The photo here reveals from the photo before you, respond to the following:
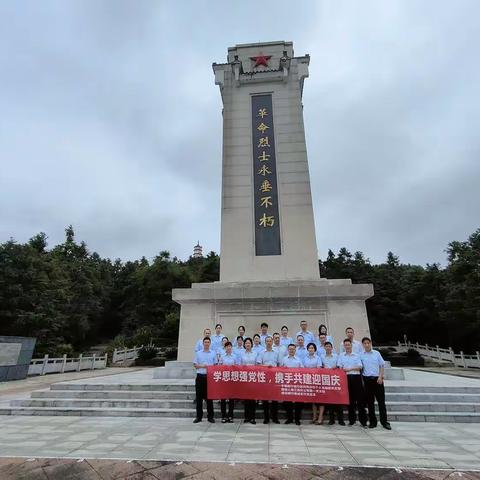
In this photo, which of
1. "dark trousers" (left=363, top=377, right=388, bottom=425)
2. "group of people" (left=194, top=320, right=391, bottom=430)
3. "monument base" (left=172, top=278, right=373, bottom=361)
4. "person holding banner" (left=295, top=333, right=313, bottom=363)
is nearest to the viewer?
"dark trousers" (left=363, top=377, right=388, bottom=425)

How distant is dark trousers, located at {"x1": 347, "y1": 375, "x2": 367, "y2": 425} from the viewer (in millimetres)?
5020

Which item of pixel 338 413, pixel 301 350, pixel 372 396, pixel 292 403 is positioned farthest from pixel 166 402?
pixel 372 396

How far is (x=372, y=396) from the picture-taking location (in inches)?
196

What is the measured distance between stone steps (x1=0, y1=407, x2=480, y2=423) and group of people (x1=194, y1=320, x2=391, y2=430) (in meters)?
0.39

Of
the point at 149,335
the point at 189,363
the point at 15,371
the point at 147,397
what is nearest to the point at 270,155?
the point at 189,363

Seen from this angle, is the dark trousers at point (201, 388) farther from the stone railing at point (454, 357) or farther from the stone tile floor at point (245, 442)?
the stone railing at point (454, 357)

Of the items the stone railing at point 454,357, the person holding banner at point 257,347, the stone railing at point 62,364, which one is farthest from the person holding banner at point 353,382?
the stone railing at point 454,357

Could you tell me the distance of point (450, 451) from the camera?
148 inches

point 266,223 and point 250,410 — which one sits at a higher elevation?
point 266,223

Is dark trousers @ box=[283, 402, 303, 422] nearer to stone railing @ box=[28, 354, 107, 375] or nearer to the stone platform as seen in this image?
the stone platform

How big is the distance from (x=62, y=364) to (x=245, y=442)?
14.4 meters

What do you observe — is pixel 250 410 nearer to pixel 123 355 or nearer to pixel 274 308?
pixel 274 308

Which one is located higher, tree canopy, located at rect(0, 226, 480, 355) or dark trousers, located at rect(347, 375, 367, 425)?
tree canopy, located at rect(0, 226, 480, 355)

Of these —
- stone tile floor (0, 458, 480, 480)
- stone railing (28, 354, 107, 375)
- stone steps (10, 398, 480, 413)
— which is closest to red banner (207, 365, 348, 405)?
stone steps (10, 398, 480, 413)
